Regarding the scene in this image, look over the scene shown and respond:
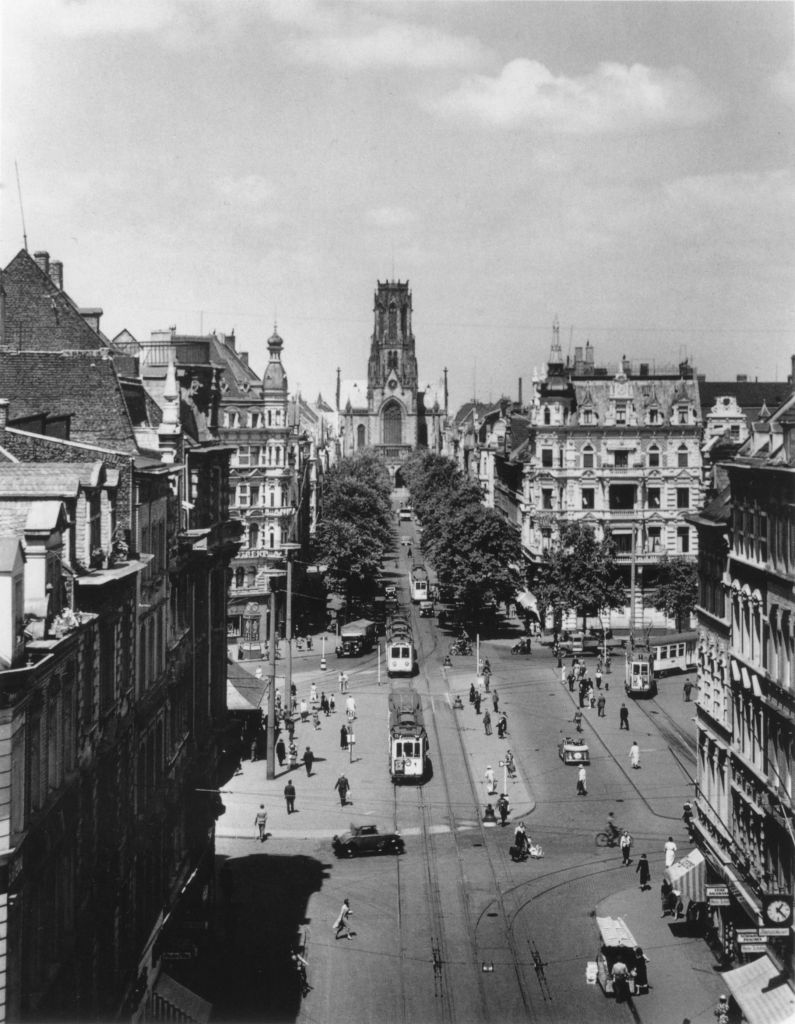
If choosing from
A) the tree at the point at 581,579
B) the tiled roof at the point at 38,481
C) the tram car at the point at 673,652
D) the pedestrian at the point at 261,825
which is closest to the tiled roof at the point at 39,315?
the tiled roof at the point at 38,481

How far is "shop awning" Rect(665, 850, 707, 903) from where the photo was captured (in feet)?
118

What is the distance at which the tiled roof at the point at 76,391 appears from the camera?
34.7 m

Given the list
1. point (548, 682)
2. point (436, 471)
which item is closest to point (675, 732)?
point (548, 682)

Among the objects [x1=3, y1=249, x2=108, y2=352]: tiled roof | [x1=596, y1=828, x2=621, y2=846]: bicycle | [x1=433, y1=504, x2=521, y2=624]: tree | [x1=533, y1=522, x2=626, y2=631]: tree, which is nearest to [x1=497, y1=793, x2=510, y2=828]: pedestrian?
[x1=596, y1=828, x2=621, y2=846]: bicycle

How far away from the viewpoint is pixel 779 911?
90.6 ft

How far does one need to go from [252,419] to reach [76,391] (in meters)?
55.6

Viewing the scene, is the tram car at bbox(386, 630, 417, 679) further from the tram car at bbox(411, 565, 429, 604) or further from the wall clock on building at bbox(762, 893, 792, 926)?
the wall clock on building at bbox(762, 893, 792, 926)

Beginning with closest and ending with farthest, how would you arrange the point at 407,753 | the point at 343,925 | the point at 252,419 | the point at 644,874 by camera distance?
the point at 343,925 → the point at 644,874 → the point at 407,753 → the point at 252,419

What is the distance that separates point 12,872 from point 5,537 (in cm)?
486

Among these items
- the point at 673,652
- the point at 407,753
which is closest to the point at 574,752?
the point at 407,753

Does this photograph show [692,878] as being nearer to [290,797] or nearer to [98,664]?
[290,797]

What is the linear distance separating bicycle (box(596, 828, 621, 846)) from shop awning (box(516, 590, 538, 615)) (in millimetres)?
51508

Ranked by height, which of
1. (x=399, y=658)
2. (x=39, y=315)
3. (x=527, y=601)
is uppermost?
(x=39, y=315)

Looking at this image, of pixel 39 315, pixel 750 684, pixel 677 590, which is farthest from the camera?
pixel 677 590
